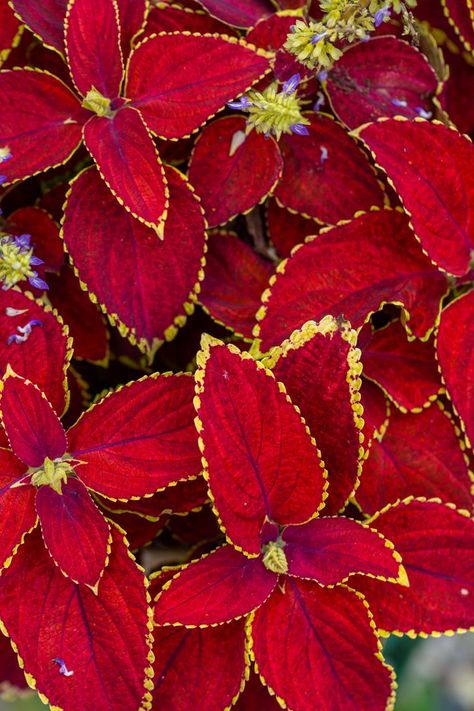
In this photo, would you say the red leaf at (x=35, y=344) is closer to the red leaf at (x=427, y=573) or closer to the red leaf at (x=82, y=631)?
the red leaf at (x=82, y=631)

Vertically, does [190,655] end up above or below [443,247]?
below

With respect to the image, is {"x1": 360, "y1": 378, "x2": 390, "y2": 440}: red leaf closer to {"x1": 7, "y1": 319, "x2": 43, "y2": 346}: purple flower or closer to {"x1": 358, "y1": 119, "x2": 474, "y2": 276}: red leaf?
{"x1": 358, "y1": 119, "x2": 474, "y2": 276}: red leaf

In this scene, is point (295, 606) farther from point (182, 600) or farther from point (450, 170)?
point (450, 170)

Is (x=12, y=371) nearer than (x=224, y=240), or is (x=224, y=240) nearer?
(x=12, y=371)

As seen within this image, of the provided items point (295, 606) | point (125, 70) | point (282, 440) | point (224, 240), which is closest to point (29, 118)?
point (125, 70)

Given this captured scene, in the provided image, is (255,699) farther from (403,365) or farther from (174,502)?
(403,365)

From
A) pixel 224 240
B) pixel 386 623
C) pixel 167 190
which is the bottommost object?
pixel 386 623
